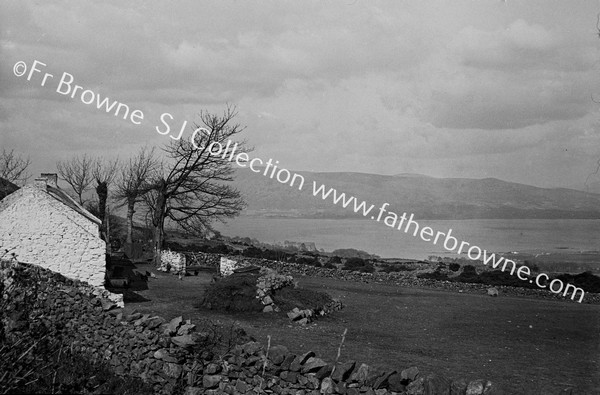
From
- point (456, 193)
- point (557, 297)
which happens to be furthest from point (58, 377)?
point (456, 193)

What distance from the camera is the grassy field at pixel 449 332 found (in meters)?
13.8

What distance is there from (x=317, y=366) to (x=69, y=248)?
11254 millimetres

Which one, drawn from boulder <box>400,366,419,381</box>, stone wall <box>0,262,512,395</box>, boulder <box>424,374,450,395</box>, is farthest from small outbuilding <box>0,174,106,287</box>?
boulder <box>424,374,450,395</box>

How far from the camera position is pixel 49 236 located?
59.4 feet

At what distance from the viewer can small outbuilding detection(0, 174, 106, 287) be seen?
58.5ft

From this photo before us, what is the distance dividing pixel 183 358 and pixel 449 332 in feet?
35.9

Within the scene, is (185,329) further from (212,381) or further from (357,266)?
(357,266)

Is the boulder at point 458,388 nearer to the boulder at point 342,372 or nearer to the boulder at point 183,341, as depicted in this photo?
the boulder at point 342,372

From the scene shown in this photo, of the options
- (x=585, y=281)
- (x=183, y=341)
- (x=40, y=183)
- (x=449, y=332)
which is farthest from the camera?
(x=585, y=281)

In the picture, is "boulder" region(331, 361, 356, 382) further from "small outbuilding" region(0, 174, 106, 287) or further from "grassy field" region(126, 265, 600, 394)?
"small outbuilding" region(0, 174, 106, 287)

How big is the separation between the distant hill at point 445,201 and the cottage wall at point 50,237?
83.8 m

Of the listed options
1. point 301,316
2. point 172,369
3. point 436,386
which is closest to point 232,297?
point 301,316

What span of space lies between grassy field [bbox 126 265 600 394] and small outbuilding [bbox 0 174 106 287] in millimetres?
2607

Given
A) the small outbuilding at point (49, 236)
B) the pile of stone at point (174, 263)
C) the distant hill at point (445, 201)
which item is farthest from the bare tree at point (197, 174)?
the distant hill at point (445, 201)
